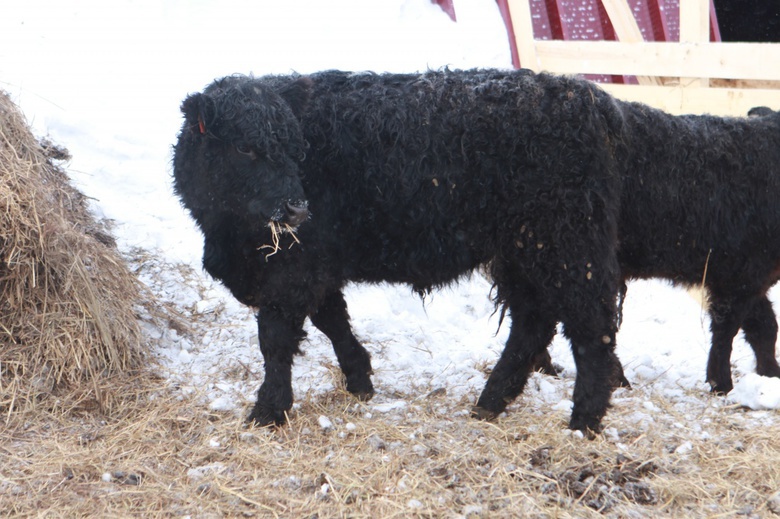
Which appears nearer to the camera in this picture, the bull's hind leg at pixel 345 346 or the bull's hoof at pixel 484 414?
the bull's hoof at pixel 484 414

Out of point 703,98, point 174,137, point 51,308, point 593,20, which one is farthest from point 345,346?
point 593,20

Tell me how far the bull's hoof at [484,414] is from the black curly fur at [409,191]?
19.8 inches

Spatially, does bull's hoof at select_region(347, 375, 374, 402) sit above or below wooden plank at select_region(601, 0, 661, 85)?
below

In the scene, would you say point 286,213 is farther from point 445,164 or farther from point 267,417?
point 267,417

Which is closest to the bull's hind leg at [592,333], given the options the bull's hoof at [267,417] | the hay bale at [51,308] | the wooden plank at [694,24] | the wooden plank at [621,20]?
the bull's hoof at [267,417]

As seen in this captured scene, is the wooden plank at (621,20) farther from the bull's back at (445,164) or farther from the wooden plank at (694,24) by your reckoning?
the bull's back at (445,164)

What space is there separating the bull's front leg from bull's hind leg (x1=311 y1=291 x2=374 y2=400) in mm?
497

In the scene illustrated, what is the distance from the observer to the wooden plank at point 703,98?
24.9ft

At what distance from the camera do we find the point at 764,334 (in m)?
5.63

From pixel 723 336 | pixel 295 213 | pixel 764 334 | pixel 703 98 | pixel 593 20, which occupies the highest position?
pixel 593 20

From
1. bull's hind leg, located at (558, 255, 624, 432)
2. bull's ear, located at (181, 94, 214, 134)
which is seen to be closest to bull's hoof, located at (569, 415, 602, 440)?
bull's hind leg, located at (558, 255, 624, 432)

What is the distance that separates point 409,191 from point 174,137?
13.4ft

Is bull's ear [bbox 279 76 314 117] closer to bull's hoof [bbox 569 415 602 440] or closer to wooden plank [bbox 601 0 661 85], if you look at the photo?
bull's hoof [bbox 569 415 602 440]

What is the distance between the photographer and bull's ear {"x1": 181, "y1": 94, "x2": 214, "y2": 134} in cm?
414
